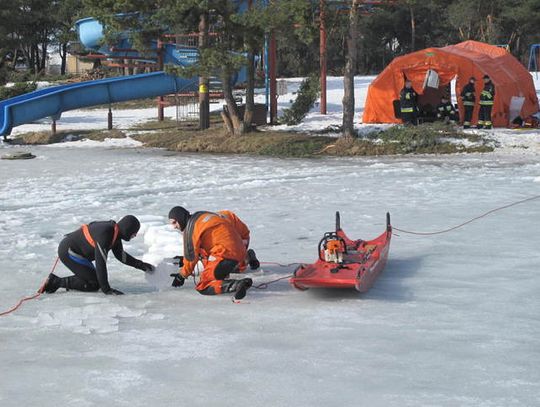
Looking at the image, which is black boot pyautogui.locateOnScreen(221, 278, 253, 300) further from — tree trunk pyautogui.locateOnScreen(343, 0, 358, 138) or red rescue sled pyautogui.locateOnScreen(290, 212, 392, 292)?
tree trunk pyautogui.locateOnScreen(343, 0, 358, 138)

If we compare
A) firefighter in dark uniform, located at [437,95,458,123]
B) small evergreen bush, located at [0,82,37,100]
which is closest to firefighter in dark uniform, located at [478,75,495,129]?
firefighter in dark uniform, located at [437,95,458,123]

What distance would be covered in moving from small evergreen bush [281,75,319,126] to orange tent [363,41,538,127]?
181 cm

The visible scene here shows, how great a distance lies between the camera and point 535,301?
7.34 meters

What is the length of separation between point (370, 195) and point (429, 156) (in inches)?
246

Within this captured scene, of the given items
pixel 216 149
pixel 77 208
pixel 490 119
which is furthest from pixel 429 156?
pixel 77 208

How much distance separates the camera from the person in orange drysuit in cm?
771

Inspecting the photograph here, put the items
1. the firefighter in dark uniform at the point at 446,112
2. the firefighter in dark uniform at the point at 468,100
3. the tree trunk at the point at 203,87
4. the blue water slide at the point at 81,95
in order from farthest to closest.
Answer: the blue water slide at the point at 81,95
the firefighter in dark uniform at the point at 446,112
the tree trunk at the point at 203,87
the firefighter in dark uniform at the point at 468,100

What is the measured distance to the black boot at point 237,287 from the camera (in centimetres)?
752

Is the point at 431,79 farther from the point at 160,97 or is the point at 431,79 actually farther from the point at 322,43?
the point at 160,97

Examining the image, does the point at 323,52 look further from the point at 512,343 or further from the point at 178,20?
the point at 512,343

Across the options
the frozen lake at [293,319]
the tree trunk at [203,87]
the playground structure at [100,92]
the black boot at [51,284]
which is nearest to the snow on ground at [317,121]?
the playground structure at [100,92]

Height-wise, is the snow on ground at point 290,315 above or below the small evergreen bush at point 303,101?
below

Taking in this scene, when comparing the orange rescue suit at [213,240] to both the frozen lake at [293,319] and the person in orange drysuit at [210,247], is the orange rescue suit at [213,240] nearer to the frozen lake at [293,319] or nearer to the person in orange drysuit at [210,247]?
the person in orange drysuit at [210,247]

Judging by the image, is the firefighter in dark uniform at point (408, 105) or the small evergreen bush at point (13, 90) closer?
the firefighter in dark uniform at point (408, 105)
